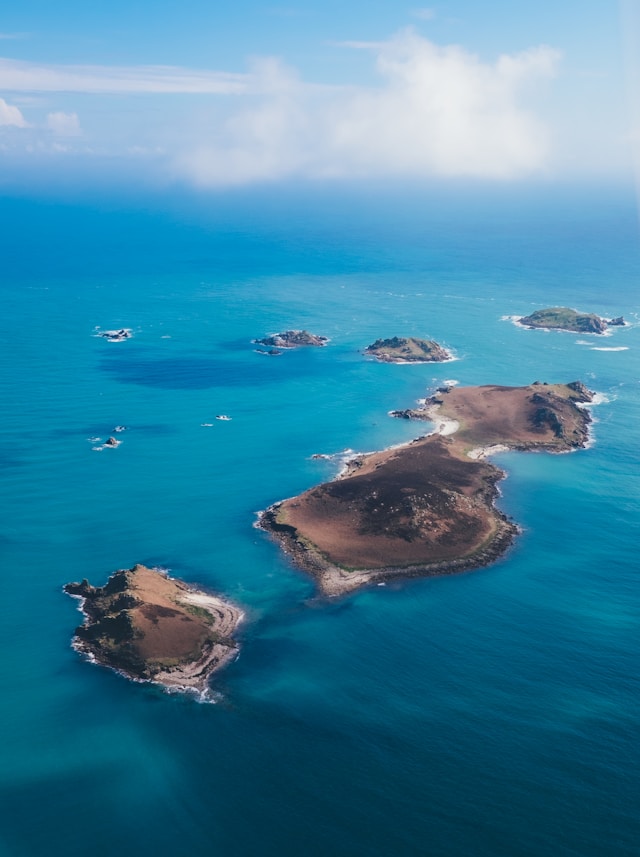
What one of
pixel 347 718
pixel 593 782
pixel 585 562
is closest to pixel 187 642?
pixel 347 718

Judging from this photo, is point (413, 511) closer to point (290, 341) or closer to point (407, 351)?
point (407, 351)

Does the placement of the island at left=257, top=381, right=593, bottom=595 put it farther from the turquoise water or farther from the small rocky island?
the small rocky island

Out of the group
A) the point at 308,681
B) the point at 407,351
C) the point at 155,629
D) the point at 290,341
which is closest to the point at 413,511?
the point at 308,681

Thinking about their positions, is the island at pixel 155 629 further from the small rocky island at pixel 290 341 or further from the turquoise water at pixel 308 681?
the small rocky island at pixel 290 341

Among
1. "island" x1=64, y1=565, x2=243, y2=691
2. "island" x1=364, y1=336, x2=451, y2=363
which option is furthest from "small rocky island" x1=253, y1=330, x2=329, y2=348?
"island" x1=64, y1=565, x2=243, y2=691

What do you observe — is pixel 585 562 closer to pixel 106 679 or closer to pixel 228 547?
pixel 228 547

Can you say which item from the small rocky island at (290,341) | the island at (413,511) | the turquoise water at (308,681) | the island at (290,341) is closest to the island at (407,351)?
the island at (290,341)
